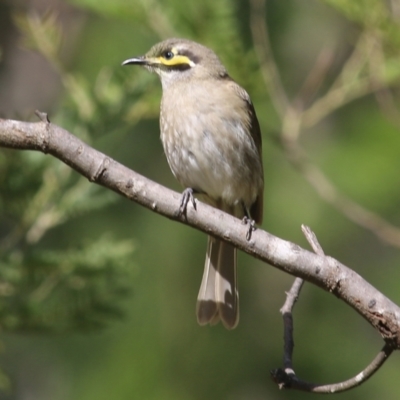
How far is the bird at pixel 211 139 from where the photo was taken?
14.2 feet

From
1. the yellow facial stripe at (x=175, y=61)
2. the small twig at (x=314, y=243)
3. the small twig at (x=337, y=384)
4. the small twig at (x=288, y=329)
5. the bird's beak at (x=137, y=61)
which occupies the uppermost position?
the yellow facial stripe at (x=175, y=61)

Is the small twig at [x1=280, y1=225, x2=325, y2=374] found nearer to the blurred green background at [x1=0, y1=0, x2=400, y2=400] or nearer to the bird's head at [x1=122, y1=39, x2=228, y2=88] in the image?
the blurred green background at [x1=0, y1=0, x2=400, y2=400]

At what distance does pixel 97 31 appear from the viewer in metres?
6.71

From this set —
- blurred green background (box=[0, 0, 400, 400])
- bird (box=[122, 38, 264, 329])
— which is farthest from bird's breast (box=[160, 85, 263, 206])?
blurred green background (box=[0, 0, 400, 400])

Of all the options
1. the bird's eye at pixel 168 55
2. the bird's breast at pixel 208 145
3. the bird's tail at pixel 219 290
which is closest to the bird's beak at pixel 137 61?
the bird's eye at pixel 168 55

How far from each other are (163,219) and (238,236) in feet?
10.2

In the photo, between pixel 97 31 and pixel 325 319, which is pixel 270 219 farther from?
pixel 97 31

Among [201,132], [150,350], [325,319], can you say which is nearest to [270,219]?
[325,319]

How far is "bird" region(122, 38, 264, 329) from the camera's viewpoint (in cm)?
433

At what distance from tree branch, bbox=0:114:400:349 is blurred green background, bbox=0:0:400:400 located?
96 centimetres

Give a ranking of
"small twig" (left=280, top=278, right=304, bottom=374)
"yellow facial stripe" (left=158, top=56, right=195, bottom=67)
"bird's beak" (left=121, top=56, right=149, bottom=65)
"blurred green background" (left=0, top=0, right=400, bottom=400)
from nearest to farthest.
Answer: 1. "small twig" (left=280, top=278, right=304, bottom=374)
2. "blurred green background" (left=0, top=0, right=400, bottom=400)
3. "bird's beak" (left=121, top=56, right=149, bottom=65)
4. "yellow facial stripe" (left=158, top=56, right=195, bottom=67)

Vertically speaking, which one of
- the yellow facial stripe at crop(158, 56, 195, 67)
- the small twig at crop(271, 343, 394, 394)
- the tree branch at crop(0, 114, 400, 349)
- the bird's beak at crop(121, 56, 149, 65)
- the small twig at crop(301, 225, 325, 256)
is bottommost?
the small twig at crop(271, 343, 394, 394)

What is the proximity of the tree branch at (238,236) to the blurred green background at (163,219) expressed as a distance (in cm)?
96

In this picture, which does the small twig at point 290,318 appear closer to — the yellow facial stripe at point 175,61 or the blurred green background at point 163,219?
the blurred green background at point 163,219
